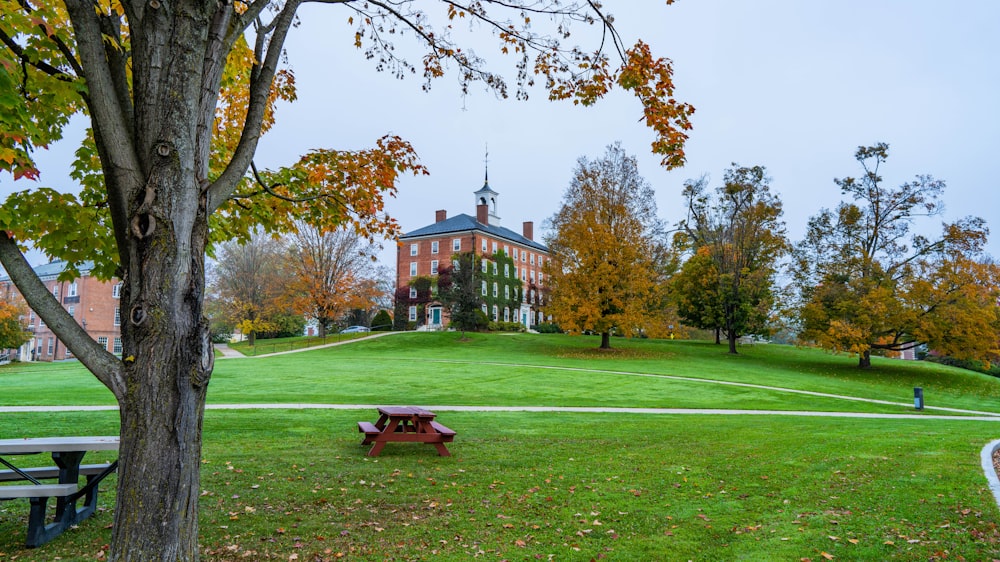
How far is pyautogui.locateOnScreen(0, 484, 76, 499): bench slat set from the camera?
4781 mm

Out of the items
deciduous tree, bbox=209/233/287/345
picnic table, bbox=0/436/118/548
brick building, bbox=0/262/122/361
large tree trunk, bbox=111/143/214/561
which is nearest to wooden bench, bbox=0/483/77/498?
picnic table, bbox=0/436/118/548

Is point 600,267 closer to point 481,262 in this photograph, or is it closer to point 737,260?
point 737,260

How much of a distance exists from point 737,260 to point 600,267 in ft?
34.5

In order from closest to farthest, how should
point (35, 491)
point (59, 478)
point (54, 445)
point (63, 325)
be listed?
point (63, 325), point (35, 491), point (54, 445), point (59, 478)

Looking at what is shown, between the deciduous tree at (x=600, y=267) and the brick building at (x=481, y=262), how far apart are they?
1903cm

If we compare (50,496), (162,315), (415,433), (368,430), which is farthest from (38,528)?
(415,433)

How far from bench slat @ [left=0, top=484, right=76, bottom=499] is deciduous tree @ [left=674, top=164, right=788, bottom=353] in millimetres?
36761

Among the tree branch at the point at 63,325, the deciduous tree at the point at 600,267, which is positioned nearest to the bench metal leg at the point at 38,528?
the tree branch at the point at 63,325

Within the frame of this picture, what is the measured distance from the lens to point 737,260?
129ft

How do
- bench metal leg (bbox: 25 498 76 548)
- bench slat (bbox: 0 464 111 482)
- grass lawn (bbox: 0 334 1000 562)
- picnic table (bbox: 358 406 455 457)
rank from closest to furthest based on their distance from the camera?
bench metal leg (bbox: 25 498 76 548) < grass lawn (bbox: 0 334 1000 562) < bench slat (bbox: 0 464 111 482) < picnic table (bbox: 358 406 455 457)

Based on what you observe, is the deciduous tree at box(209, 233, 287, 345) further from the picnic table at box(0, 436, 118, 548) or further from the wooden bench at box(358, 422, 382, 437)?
the picnic table at box(0, 436, 118, 548)

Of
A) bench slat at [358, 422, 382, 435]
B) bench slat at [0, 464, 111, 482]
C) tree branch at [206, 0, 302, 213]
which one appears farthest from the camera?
bench slat at [358, 422, 382, 435]

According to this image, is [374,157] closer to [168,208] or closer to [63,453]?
[168,208]

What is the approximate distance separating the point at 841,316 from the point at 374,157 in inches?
1267
